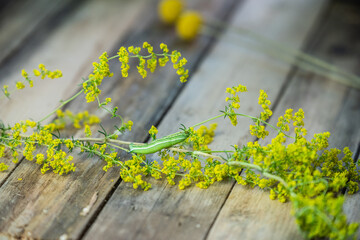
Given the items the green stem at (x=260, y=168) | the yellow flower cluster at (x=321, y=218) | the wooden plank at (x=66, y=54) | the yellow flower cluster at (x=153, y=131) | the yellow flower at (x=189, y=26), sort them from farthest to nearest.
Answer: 1. the yellow flower at (x=189, y=26)
2. the wooden plank at (x=66, y=54)
3. the yellow flower cluster at (x=153, y=131)
4. the green stem at (x=260, y=168)
5. the yellow flower cluster at (x=321, y=218)

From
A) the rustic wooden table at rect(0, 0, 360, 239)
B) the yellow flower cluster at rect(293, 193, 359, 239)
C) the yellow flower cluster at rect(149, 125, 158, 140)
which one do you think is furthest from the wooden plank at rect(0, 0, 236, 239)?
the yellow flower cluster at rect(293, 193, 359, 239)

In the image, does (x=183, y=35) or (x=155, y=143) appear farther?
(x=183, y=35)

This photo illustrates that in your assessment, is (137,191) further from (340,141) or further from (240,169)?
(340,141)

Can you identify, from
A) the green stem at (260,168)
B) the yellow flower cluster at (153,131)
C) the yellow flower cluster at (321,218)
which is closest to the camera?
the yellow flower cluster at (321,218)

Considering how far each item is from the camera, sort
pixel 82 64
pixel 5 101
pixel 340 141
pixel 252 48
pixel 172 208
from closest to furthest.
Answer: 1. pixel 172 208
2. pixel 340 141
3. pixel 5 101
4. pixel 82 64
5. pixel 252 48

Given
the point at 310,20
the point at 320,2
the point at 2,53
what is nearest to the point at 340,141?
the point at 310,20

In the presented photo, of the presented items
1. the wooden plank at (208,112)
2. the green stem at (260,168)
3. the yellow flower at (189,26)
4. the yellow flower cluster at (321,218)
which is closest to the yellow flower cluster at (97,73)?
the wooden plank at (208,112)

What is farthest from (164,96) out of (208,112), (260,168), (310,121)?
(260,168)

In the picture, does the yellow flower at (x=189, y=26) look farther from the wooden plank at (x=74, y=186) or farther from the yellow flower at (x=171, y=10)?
the wooden plank at (x=74, y=186)
